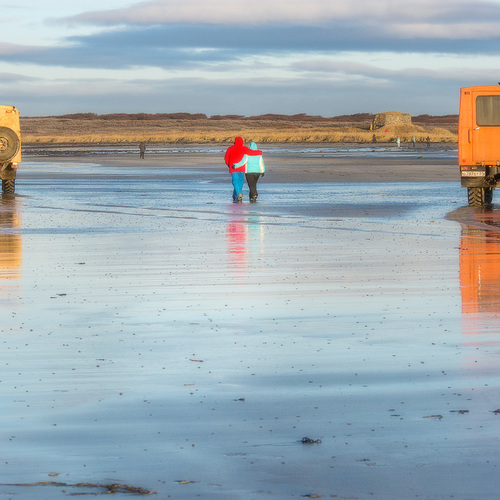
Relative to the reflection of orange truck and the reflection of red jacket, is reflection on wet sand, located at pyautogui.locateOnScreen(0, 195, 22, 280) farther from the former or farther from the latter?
the reflection of red jacket

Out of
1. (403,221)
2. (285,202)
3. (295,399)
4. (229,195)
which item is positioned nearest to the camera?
(295,399)

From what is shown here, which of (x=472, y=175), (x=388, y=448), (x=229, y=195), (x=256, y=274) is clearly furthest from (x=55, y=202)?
(x=388, y=448)

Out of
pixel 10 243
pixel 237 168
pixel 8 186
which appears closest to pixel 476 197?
pixel 237 168

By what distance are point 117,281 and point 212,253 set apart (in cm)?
303

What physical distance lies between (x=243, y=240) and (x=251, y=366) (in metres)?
9.15

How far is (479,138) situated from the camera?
78.2 ft

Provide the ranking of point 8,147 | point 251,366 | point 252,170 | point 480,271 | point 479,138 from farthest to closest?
point 8,147, point 252,170, point 479,138, point 480,271, point 251,366

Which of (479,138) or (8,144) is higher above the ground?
(8,144)

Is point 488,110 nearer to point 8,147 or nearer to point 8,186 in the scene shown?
point 8,147

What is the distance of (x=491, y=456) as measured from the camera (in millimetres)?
4992

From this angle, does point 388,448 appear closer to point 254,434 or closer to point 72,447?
point 254,434

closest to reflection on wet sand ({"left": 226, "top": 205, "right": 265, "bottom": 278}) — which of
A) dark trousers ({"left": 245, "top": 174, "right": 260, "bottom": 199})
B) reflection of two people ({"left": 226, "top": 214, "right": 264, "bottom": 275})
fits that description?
reflection of two people ({"left": 226, "top": 214, "right": 264, "bottom": 275})

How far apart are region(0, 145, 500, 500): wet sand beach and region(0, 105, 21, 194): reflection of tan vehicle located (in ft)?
46.8

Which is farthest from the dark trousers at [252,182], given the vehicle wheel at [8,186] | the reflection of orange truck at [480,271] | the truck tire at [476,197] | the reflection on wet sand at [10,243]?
the reflection of orange truck at [480,271]
